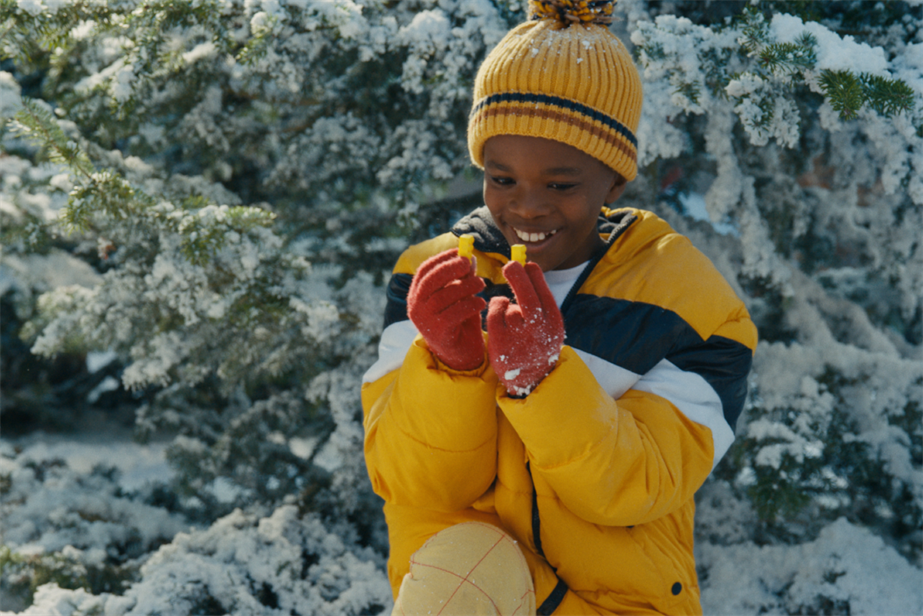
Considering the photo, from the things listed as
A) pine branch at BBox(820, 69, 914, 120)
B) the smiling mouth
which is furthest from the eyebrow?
pine branch at BBox(820, 69, 914, 120)

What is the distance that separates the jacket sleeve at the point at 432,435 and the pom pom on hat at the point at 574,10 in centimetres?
72

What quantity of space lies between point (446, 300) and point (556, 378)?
0.22 m

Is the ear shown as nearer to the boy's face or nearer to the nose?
the boy's face

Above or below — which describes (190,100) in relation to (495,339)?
below

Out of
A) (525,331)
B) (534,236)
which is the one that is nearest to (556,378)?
(525,331)

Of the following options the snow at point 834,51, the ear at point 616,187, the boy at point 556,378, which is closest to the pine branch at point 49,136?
the boy at point 556,378

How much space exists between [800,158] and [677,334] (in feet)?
3.95

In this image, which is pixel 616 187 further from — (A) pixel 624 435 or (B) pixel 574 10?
(A) pixel 624 435

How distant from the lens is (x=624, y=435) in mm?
1171

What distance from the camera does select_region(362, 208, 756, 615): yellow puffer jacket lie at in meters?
1.16

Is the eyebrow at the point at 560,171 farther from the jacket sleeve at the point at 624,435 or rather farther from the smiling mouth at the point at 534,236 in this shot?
Result: the jacket sleeve at the point at 624,435

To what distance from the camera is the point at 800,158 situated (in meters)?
2.19

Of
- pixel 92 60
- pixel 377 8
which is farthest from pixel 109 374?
pixel 377 8

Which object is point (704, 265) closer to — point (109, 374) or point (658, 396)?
point (658, 396)
